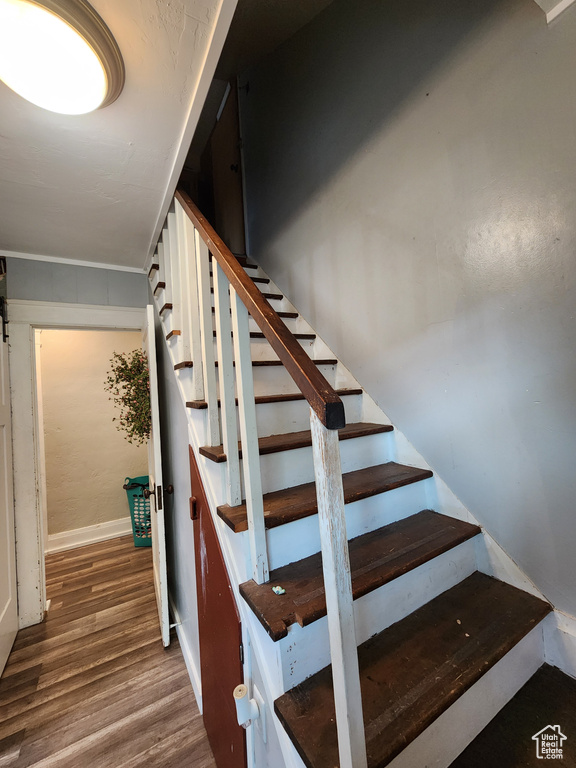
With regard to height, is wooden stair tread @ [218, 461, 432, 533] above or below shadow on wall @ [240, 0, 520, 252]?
below

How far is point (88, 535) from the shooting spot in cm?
318

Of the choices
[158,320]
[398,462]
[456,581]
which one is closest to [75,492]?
[158,320]

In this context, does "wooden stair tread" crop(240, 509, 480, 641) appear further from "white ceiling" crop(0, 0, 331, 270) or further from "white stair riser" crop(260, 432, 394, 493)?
"white ceiling" crop(0, 0, 331, 270)

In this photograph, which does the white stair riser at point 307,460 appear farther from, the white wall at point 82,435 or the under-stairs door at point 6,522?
the white wall at point 82,435

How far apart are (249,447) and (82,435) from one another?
10.6ft

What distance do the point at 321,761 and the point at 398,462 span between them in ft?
3.58

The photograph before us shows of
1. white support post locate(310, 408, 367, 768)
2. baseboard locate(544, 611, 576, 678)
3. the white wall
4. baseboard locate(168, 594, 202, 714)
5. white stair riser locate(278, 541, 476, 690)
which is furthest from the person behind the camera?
the white wall

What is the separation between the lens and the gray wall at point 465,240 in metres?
0.98

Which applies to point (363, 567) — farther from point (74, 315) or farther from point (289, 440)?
point (74, 315)

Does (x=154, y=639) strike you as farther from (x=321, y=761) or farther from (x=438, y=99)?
(x=438, y=99)

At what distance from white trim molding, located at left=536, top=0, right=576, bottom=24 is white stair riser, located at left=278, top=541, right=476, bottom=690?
1.76 meters

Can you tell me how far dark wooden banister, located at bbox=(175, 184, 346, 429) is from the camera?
22.0 inches

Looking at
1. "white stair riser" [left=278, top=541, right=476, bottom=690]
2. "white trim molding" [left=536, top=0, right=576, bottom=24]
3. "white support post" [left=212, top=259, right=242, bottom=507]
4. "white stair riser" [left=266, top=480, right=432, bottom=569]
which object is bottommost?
"white stair riser" [left=278, top=541, right=476, bottom=690]

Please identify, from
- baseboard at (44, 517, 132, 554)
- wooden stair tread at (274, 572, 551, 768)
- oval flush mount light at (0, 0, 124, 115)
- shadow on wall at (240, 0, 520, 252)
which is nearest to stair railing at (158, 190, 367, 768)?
wooden stair tread at (274, 572, 551, 768)
